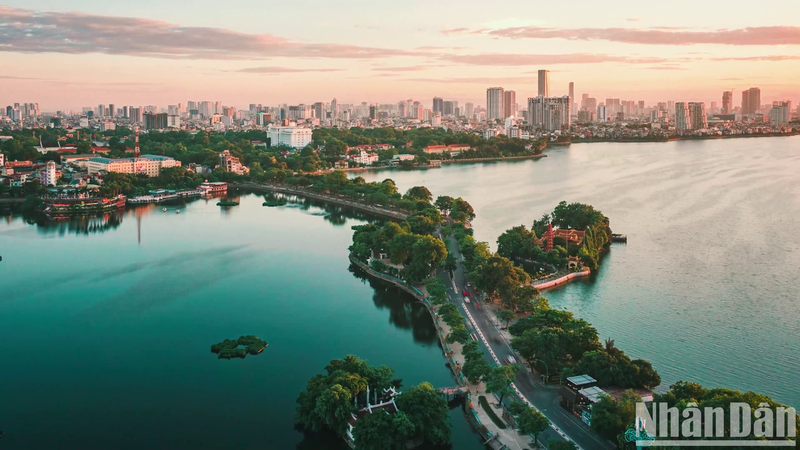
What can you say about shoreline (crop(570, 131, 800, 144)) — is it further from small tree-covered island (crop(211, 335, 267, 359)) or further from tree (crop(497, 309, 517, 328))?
small tree-covered island (crop(211, 335, 267, 359))

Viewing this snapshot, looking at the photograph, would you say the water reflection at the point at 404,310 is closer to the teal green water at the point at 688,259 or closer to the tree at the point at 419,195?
the teal green water at the point at 688,259

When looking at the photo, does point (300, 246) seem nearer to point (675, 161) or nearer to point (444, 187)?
point (444, 187)

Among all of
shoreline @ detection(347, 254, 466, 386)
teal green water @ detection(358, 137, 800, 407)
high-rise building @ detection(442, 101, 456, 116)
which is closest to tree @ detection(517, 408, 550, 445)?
shoreline @ detection(347, 254, 466, 386)

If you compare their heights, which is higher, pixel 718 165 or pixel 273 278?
pixel 718 165

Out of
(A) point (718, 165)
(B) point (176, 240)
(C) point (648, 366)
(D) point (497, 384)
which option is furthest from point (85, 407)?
(A) point (718, 165)

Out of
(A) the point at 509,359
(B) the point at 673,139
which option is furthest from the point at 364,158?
(B) the point at 673,139

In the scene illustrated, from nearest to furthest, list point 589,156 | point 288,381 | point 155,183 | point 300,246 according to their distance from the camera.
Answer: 1. point 288,381
2. point 300,246
3. point 155,183
4. point 589,156
